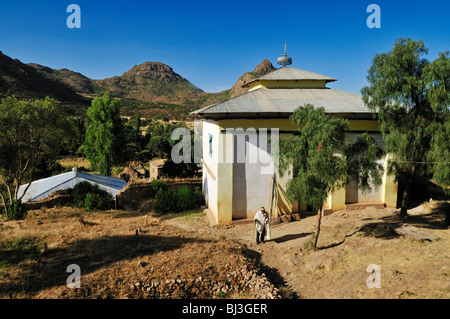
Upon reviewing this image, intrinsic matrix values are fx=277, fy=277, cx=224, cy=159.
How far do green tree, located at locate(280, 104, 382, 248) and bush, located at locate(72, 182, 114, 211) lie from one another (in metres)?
11.6

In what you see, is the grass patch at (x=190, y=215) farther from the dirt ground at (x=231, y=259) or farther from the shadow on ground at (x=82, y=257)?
the shadow on ground at (x=82, y=257)

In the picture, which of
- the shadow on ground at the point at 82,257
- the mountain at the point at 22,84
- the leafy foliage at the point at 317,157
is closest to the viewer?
the shadow on ground at the point at 82,257

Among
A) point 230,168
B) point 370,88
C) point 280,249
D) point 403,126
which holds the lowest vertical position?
point 280,249

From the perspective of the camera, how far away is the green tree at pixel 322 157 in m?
7.36

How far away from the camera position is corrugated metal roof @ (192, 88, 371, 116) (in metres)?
11.0

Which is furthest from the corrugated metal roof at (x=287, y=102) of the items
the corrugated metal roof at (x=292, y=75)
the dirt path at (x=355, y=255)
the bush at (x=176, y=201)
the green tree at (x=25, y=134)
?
the green tree at (x=25, y=134)

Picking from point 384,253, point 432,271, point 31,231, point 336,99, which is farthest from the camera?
point 336,99

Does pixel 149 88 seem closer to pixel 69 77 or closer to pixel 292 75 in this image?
pixel 69 77

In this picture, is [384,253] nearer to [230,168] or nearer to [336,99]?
[230,168]

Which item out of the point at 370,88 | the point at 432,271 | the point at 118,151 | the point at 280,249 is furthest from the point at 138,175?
the point at 432,271

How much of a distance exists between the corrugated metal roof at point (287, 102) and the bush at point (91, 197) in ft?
25.5

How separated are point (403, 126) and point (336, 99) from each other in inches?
174

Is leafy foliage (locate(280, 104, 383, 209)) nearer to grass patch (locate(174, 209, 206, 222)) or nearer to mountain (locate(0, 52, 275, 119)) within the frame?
grass patch (locate(174, 209, 206, 222))
